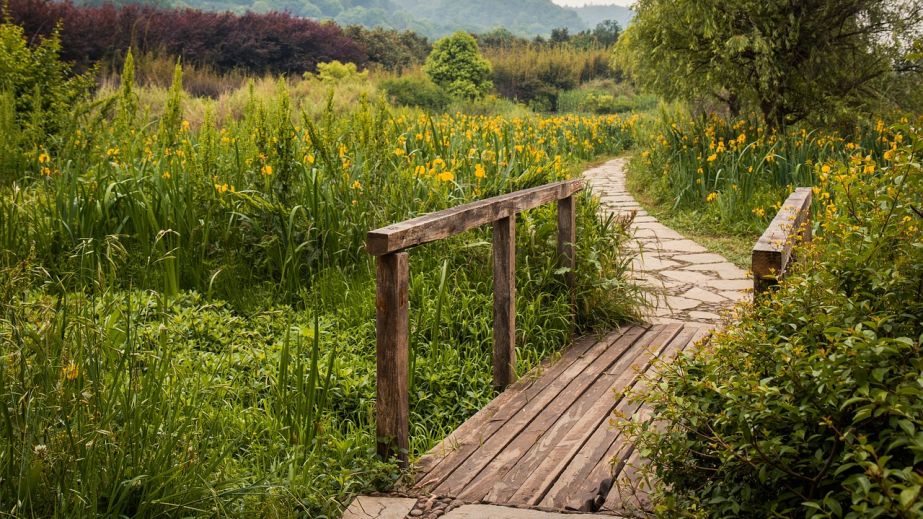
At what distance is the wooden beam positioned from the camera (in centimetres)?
275

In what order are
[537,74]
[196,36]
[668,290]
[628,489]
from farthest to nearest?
[537,74]
[196,36]
[668,290]
[628,489]

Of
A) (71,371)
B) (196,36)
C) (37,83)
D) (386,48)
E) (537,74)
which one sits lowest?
(71,371)

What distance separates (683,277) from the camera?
6082mm

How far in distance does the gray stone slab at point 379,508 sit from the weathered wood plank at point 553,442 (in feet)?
0.74

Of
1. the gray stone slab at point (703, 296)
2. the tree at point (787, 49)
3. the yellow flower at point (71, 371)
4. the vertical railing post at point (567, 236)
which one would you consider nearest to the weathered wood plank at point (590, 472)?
the vertical railing post at point (567, 236)

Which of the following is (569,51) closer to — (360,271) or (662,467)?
(360,271)

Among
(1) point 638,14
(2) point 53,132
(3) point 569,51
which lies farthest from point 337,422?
(3) point 569,51

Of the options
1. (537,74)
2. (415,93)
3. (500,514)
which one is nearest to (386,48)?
(537,74)

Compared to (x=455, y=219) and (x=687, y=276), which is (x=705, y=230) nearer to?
(x=687, y=276)

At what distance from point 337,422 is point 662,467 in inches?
59.4

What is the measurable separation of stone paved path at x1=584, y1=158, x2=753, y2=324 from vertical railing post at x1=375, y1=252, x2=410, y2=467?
1996 millimetres

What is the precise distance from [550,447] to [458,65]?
62.6 ft

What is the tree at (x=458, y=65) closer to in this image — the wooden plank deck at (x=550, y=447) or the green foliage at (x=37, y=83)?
the green foliage at (x=37, y=83)

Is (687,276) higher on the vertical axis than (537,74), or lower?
lower
